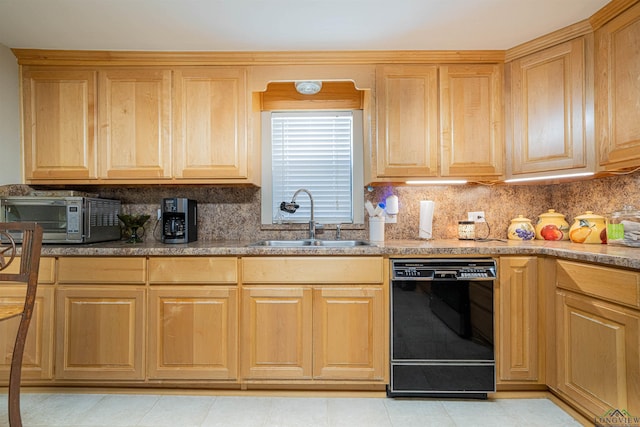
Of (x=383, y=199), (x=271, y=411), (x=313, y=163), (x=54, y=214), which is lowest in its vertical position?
(x=271, y=411)

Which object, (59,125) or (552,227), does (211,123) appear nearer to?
(59,125)

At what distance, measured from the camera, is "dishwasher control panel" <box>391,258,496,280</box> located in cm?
200

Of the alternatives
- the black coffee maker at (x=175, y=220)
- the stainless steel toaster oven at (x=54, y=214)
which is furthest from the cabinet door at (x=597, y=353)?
the stainless steel toaster oven at (x=54, y=214)

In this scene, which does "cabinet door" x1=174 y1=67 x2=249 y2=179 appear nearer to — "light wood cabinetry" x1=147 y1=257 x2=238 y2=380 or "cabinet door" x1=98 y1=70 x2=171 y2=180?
"cabinet door" x1=98 y1=70 x2=171 y2=180

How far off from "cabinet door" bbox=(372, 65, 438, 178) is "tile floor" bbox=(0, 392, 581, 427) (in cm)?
148

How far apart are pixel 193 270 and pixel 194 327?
1.14 feet

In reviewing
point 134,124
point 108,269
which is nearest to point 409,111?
point 134,124

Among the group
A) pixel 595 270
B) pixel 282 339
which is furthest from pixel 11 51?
Answer: pixel 595 270

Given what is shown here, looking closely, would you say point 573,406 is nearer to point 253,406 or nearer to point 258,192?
point 253,406

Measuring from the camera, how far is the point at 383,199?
2.73 metres

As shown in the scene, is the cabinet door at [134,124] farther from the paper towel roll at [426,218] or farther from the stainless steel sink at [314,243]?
the paper towel roll at [426,218]

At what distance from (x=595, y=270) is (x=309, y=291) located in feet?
4.95

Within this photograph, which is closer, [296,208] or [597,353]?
[597,353]

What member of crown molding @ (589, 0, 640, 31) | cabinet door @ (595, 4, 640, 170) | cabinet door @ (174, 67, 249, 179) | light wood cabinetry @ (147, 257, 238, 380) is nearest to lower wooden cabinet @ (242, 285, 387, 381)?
light wood cabinetry @ (147, 257, 238, 380)
